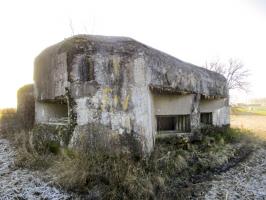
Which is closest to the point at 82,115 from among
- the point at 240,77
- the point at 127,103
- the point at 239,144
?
the point at 127,103

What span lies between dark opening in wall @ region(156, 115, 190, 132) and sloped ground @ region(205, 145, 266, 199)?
1792 millimetres

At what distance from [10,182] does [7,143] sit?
249 cm

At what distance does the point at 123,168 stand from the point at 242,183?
2.59m

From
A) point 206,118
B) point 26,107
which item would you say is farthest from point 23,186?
point 206,118

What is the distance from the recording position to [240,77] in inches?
969

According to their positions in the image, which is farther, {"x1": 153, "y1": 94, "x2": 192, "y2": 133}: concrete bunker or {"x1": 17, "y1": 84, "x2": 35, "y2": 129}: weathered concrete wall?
{"x1": 17, "y1": 84, "x2": 35, "y2": 129}: weathered concrete wall

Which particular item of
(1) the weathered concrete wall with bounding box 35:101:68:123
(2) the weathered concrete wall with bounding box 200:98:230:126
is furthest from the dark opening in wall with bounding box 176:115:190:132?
(1) the weathered concrete wall with bounding box 35:101:68:123

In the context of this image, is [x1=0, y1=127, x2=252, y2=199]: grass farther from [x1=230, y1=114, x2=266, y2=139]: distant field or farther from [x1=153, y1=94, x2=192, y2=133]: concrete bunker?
[x1=230, y1=114, x2=266, y2=139]: distant field

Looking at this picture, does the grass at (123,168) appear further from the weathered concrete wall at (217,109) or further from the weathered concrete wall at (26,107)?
the weathered concrete wall at (217,109)

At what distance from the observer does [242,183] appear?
4.88 meters

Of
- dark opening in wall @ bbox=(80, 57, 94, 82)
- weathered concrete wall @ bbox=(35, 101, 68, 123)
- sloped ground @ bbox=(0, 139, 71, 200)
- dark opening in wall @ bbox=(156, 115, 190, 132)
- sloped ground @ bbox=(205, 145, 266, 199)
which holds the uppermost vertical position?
dark opening in wall @ bbox=(80, 57, 94, 82)

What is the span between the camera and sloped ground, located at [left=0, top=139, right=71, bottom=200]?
370cm

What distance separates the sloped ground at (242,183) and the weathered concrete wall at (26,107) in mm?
5292

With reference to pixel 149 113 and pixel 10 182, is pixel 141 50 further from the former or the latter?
pixel 10 182
